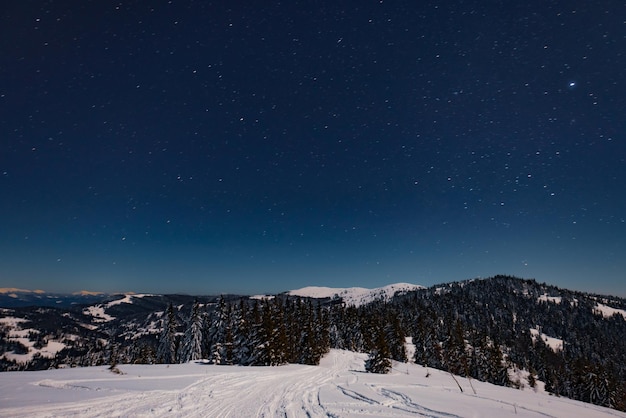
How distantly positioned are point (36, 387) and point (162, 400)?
620 centimetres

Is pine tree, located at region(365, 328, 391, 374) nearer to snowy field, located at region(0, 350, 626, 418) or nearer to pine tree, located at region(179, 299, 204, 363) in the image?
snowy field, located at region(0, 350, 626, 418)

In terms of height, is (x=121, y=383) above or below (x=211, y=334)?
above

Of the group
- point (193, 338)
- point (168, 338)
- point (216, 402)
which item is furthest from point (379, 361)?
point (168, 338)

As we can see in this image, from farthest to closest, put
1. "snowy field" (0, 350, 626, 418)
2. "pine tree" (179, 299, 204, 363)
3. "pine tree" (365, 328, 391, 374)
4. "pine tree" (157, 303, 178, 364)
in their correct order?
"pine tree" (157, 303, 178, 364) → "pine tree" (179, 299, 204, 363) → "pine tree" (365, 328, 391, 374) → "snowy field" (0, 350, 626, 418)

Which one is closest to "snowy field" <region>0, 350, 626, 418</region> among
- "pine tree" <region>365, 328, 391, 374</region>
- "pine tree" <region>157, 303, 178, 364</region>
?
"pine tree" <region>365, 328, 391, 374</region>

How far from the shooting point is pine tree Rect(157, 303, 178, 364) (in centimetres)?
5150

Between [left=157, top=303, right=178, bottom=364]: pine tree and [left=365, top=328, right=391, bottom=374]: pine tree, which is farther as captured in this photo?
[left=157, top=303, right=178, bottom=364]: pine tree

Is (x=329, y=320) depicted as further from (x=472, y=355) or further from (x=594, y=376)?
(x=594, y=376)

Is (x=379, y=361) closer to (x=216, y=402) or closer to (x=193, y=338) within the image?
(x=216, y=402)

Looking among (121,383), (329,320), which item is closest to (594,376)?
(329,320)

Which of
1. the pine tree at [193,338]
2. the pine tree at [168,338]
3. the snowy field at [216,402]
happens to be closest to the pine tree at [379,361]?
the snowy field at [216,402]

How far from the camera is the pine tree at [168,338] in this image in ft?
169

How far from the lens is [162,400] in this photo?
12008 millimetres

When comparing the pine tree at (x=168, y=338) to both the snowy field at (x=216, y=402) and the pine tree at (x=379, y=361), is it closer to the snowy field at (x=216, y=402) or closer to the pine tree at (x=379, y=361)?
the pine tree at (x=379, y=361)
